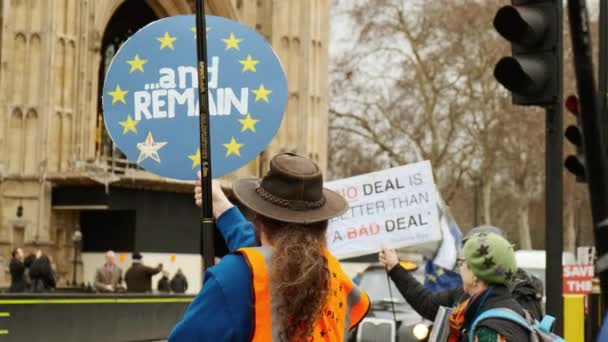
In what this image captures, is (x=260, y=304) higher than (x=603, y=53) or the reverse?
the reverse

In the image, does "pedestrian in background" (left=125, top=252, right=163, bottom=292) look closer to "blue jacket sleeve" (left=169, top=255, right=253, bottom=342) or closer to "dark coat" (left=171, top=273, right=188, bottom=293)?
"dark coat" (left=171, top=273, right=188, bottom=293)

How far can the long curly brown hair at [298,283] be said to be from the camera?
3369 mm

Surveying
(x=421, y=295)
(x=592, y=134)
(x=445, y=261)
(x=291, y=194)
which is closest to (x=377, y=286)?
(x=445, y=261)

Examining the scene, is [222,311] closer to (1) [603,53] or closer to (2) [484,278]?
(2) [484,278]

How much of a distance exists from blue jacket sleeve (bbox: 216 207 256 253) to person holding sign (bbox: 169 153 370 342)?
1.40ft

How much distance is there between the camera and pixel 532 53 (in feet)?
22.1

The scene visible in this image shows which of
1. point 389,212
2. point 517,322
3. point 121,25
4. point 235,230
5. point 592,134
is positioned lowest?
point 517,322

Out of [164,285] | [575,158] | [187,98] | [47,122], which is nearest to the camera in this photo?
[187,98]

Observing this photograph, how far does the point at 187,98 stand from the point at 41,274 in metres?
18.5

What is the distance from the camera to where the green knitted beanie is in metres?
4.81

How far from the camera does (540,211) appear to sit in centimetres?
6225

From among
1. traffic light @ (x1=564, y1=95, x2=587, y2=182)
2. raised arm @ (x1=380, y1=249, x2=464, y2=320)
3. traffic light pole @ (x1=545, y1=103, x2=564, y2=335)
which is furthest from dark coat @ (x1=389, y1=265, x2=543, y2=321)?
traffic light @ (x1=564, y1=95, x2=587, y2=182)

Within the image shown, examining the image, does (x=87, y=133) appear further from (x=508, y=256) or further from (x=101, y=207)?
(x=508, y=256)

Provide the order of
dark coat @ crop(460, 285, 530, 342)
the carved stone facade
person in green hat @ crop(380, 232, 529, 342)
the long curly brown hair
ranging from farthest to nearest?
the carved stone facade, person in green hat @ crop(380, 232, 529, 342), dark coat @ crop(460, 285, 530, 342), the long curly brown hair
